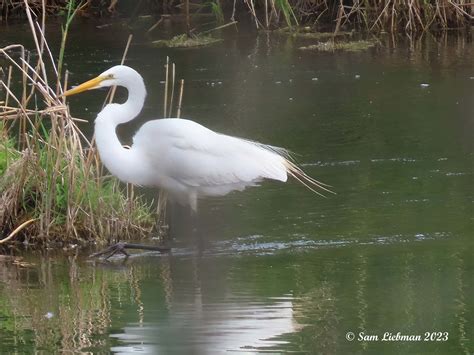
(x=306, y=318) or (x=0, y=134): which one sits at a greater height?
(x=0, y=134)

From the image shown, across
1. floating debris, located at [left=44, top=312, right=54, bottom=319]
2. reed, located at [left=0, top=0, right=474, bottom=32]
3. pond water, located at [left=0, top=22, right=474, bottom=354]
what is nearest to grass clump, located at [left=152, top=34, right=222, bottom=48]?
reed, located at [left=0, top=0, right=474, bottom=32]

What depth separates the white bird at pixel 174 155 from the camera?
685 cm

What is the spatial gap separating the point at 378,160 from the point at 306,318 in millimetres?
3920

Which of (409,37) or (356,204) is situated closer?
(356,204)

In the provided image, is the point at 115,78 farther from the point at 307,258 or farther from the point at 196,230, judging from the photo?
the point at 307,258

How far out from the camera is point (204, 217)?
25.3 feet

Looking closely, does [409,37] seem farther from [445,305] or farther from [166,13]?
[445,305]

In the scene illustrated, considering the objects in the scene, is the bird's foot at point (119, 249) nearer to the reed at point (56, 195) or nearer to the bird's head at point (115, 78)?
the reed at point (56, 195)

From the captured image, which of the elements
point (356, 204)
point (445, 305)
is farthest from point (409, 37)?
point (445, 305)

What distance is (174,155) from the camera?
7000 mm

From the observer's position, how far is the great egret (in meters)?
6.85
